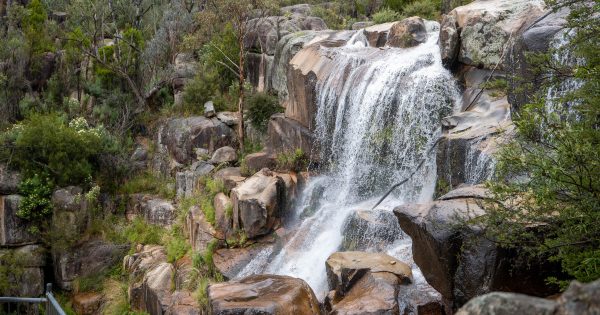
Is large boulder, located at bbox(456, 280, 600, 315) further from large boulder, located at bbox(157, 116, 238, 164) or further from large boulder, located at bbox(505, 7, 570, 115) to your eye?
large boulder, located at bbox(157, 116, 238, 164)

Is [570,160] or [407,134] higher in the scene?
[570,160]

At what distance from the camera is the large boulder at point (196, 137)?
18.0m

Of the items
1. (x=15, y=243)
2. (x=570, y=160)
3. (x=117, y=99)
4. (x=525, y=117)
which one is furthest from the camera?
(x=117, y=99)

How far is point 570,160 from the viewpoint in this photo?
5125mm

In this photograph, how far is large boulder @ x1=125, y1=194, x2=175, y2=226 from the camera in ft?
53.5

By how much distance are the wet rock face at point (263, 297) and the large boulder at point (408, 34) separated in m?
8.57

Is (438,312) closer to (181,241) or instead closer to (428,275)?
(428,275)

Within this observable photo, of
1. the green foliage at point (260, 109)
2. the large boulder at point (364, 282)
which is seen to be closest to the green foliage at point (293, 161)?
the green foliage at point (260, 109)

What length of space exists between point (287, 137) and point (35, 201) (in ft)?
24.7

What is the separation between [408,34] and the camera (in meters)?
14.9

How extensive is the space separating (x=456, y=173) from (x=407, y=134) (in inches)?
97.2

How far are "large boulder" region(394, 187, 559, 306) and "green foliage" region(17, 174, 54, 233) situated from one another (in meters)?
11.8

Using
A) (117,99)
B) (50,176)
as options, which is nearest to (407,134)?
(50,176)

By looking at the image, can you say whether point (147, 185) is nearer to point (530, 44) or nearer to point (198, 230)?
point (198, 230)
